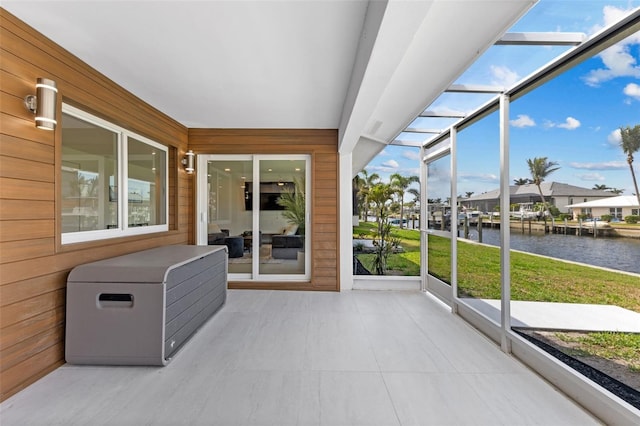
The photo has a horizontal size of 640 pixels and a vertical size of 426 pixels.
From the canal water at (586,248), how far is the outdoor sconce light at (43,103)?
155 inches

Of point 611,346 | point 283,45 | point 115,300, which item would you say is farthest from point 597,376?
point 115,300

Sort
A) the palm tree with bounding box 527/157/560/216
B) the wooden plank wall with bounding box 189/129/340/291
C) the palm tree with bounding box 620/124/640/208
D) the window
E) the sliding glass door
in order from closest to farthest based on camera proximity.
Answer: the palm tree with bounding box 620/124/640/208 < the palm tree with bounding box 527/157/560/216 < the window < the wooden plank wall with bounding box 189/129/340/291 < the sliding glass door

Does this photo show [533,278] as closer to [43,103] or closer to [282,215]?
[282,215]

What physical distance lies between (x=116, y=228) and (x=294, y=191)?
2529 millimetres

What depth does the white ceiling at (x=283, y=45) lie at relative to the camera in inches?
70.7

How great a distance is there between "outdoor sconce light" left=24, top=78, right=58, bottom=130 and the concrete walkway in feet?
13.6

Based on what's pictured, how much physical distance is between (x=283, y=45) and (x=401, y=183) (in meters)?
3.14

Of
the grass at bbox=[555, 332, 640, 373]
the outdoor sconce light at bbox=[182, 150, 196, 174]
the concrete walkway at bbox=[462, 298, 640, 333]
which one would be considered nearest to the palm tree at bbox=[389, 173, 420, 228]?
the concrete walkway at bbox=[462, 298, 640, 333]

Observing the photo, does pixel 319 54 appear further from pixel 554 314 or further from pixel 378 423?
pixel 554 314

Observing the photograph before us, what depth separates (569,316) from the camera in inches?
89.8

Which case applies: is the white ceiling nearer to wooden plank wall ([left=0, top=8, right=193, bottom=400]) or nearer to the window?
wooden plank wall ([left=0, top=8, right=193, bottom=400])

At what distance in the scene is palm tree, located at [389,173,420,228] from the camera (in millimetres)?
4852

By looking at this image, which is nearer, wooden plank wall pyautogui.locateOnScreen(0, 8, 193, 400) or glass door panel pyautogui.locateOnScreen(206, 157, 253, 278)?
wooden plank wall pyautogui.locateOnScreen(0, 8, 193, 400)

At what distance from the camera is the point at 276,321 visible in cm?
332
